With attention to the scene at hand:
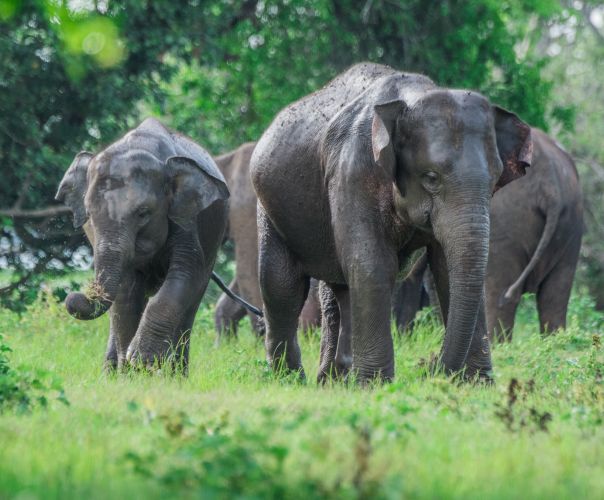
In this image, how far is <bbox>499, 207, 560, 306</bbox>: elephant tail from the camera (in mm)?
11516

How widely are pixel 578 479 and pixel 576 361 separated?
411cm

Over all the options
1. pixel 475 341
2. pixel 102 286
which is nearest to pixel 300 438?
pixel 475 341

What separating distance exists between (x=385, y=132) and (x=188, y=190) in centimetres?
209

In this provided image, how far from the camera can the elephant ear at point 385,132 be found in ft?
24.9

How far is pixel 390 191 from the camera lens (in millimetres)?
7941

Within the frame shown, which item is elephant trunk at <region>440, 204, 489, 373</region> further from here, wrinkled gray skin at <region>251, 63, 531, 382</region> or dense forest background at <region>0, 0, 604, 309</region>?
dense forest background at <region>0, 0, 604, 309</region>

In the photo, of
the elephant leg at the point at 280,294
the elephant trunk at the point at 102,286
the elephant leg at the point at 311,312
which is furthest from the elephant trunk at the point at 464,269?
the elephant leg at the point at 311,312

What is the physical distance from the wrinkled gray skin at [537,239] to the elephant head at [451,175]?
4399 millimetres

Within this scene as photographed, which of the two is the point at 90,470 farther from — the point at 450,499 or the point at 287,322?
the point at 287,322

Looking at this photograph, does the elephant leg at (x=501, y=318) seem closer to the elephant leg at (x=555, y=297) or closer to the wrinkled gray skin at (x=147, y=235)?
the elephant leg at (x=555, y=297)

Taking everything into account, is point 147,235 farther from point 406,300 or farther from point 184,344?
point 406,300

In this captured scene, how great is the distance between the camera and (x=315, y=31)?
17.7 meters

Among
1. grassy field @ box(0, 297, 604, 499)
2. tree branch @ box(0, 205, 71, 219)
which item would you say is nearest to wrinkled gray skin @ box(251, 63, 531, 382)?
grassy field @ box(0, 297, 604, 499)

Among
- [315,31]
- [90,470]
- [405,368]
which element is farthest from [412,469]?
[315,31]
